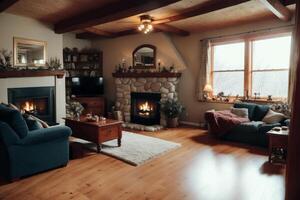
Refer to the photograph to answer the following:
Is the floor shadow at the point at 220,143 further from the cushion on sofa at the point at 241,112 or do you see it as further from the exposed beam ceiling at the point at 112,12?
the exposed beam ceiling at the point at 112,12

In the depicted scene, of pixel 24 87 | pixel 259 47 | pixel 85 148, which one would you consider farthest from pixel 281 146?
pixel 24 87

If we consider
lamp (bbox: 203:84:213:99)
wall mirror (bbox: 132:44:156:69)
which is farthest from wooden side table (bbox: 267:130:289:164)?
wall mirror (bbox: 132:44:156:69)

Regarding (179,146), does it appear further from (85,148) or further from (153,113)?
(153,113)

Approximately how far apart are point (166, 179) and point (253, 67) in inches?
151

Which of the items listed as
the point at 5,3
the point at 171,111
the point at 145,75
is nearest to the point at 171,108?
the point at 171,111

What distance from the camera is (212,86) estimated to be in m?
6.34

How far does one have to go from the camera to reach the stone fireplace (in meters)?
6.42

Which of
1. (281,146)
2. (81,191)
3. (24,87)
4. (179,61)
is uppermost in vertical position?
(179,61)

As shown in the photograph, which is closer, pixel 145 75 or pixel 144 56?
pixel 145 75

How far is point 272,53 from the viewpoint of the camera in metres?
5.35

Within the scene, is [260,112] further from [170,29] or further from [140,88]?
[140,88]

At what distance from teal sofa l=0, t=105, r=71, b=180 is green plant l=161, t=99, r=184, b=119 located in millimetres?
3306

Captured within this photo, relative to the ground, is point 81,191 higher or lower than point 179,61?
lower

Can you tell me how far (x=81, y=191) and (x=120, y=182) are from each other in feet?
1.61
